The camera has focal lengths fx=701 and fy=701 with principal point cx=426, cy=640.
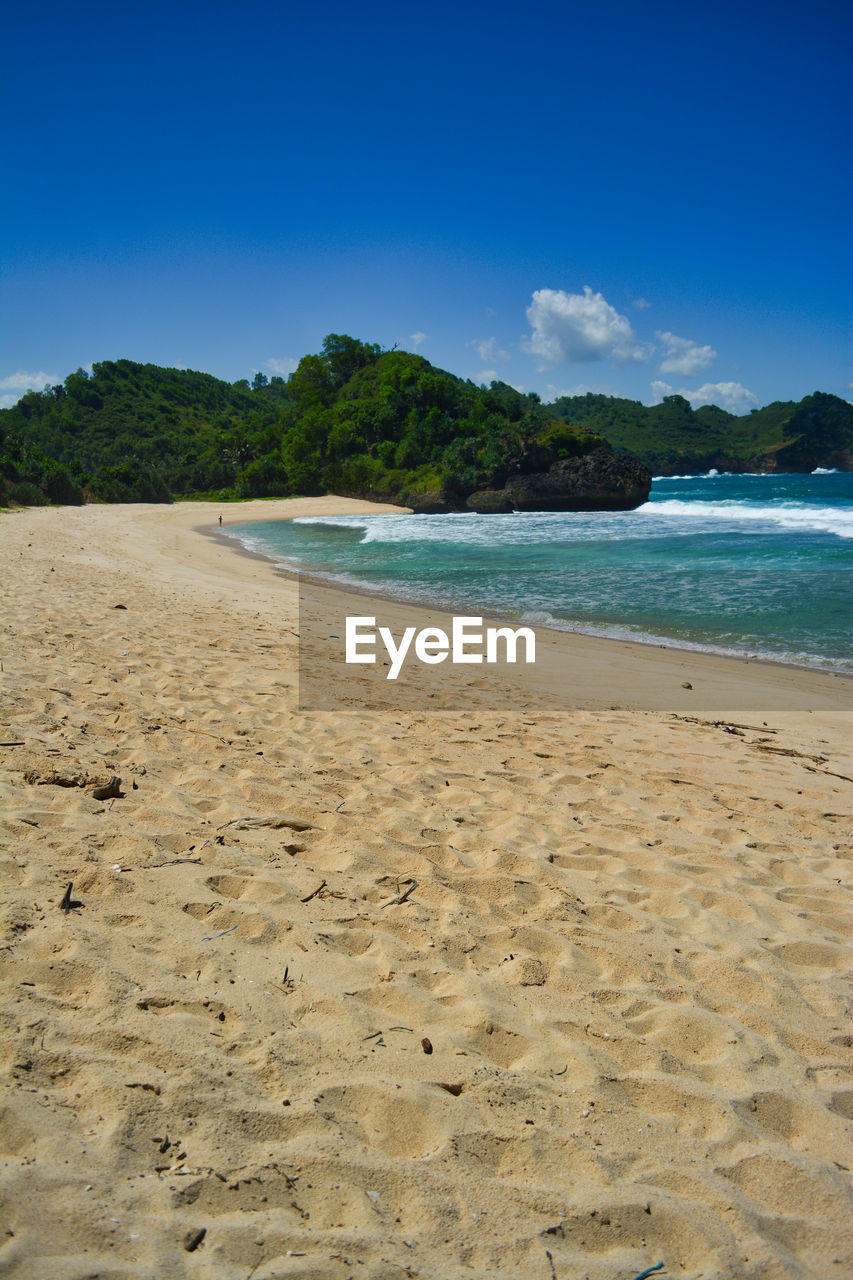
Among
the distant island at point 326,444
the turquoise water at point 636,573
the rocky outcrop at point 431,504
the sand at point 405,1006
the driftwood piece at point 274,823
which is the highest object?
the distant island at point 326,444

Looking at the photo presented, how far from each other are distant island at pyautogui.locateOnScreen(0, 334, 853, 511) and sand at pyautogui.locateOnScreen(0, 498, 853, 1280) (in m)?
35.3

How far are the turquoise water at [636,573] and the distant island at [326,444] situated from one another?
50.1 ft

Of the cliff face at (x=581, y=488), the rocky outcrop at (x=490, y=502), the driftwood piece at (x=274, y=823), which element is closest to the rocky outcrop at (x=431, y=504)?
the rocky outcrop at (x=490, y=502)

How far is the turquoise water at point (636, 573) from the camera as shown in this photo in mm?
11305

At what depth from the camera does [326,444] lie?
6375cm

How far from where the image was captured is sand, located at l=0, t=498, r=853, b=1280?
1.63 metres

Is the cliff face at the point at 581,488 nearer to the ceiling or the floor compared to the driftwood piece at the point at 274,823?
nearer to the ceiling

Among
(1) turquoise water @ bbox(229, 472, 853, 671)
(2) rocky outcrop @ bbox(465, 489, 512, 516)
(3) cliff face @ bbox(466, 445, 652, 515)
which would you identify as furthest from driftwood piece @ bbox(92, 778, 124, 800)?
(3) cliff face @ bbox(466, 445, 652, 515)

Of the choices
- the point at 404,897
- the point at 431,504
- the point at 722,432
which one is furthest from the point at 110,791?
the point at 722,432

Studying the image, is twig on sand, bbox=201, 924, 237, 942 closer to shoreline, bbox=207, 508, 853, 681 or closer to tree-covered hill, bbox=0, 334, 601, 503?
shoreline, bbox=207, 508, 853, 681

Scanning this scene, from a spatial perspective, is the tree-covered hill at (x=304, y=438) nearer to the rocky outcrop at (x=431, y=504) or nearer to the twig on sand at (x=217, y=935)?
the rocky outcrop at (x=431, y=504)

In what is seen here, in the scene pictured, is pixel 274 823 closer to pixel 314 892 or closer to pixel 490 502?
pixel 314 892

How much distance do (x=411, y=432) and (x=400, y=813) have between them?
58.1 m

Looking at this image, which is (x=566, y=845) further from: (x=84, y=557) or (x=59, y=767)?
(x=84, y=557)
